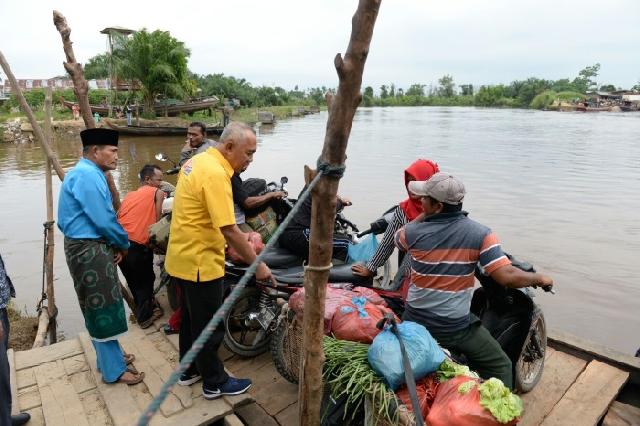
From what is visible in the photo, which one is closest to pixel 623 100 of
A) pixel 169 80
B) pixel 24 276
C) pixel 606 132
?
pixel 606 132

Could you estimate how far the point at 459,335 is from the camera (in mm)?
2441

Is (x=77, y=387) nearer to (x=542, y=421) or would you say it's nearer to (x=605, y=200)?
(x=542, y=421)

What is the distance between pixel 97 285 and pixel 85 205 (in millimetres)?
517

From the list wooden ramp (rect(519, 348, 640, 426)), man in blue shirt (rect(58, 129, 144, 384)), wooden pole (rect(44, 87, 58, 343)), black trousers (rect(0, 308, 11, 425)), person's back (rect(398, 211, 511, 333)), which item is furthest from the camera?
wooden pole (rect(44, 87, 58, 343))

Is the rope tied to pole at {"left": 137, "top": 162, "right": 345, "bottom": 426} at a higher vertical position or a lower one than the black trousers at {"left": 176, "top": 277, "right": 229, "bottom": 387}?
higher

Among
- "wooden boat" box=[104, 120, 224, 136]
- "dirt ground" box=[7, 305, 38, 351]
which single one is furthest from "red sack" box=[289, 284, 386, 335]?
"wooden boat" box=[104, 120, 224, 136]

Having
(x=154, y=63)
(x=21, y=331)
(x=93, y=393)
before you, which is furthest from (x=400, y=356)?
(x=154, y=63)

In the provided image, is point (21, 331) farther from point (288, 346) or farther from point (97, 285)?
point (288, 346)

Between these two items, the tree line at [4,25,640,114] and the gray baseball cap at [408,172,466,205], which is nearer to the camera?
the gray baseball cap at [408,172,466,205]

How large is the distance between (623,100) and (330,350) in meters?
70.0

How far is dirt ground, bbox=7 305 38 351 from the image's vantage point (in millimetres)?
4500

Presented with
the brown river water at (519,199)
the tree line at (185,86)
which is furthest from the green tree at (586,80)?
the brown river water at (519,199)

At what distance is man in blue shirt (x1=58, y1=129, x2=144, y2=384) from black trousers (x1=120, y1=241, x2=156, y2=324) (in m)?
0.99

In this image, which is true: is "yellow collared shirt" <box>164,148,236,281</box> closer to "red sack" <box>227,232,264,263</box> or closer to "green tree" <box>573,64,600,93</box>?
"red sack" <box>227,232,264,263</box>
